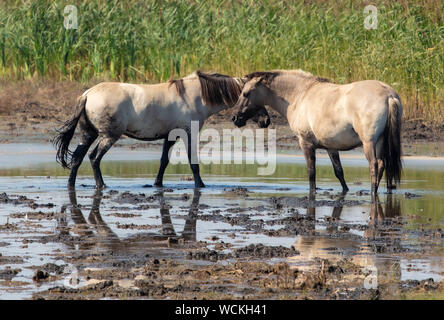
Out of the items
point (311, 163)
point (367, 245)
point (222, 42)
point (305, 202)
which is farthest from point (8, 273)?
point (222, 42)

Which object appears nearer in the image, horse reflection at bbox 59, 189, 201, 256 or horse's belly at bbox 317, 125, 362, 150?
horse reflection at bbox 59, 189, 201, 256

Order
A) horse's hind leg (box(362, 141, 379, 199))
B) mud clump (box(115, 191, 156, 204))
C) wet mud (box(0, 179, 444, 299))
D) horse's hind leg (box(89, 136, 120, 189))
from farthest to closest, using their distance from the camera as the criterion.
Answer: horse's hind leg (box(89, 136, 120, 189)), horse's hind leg (box(362, 141, 379, 199)), mud clump (box(115, 191, 156, 204)), wet mud (box(0, 179, 444, 299))

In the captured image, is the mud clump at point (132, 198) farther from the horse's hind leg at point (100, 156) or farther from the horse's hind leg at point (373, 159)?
the horse's hind leg at point (373, 159)

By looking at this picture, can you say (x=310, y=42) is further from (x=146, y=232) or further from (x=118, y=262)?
(x=118, y=262)

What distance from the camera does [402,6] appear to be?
21234mm

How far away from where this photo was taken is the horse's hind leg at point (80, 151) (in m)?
13.3

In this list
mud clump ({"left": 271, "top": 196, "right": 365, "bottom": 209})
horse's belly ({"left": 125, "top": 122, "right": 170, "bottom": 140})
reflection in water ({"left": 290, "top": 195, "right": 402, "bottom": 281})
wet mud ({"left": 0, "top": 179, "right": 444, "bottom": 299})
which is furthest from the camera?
horse's belly ({"left": 125, "top": 122, "right": 170, "bottom": 140})

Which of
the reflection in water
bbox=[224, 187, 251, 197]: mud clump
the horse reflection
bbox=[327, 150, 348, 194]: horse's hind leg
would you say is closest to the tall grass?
bbox=[327, 150, 348, 194]: horse's hind leg

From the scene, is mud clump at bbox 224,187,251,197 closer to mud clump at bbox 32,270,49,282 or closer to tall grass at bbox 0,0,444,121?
mud clump at bbox 32,270,49,282

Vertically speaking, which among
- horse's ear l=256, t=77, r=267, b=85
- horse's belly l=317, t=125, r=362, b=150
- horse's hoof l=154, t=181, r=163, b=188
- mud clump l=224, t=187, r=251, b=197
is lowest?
mud clump l=224, t=187, r=251, b=197

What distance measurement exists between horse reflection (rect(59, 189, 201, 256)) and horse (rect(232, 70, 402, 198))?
2.59m

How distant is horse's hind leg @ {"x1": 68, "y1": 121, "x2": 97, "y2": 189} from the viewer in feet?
43.6

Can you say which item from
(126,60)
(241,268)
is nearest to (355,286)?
(241,268)

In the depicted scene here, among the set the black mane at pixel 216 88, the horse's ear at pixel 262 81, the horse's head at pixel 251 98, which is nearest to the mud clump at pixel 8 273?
the black mane at pixel 216 88
